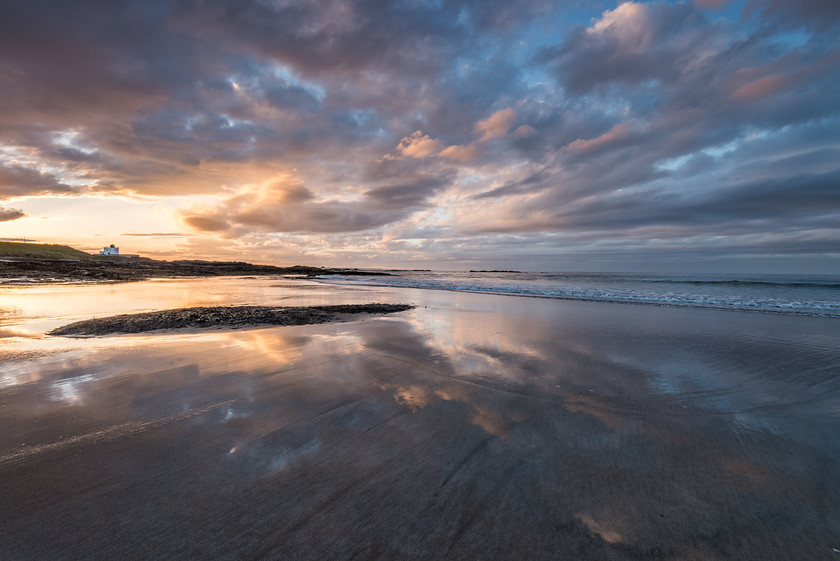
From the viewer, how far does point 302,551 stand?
2160mm

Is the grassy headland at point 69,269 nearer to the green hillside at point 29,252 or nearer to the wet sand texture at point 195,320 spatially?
the green hillside at point 29,252

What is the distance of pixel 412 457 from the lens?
332cm

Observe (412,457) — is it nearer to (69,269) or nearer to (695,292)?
(695,292)

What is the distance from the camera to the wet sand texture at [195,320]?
29.9 ft

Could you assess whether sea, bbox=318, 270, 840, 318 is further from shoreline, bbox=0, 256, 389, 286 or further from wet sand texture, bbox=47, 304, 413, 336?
shoreline, bbox=0, 256, 389, 286

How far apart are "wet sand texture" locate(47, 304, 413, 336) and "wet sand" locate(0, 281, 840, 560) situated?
7.75 ft

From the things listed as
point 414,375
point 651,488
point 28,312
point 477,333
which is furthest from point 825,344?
point 28,312

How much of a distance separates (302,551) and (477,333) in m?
8.26

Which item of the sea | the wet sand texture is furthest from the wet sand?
the sea

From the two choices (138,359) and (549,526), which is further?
(138,359)

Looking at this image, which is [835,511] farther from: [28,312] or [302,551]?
[28,312]

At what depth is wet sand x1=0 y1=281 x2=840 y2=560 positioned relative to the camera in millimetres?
2285

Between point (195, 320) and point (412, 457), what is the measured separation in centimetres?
1027

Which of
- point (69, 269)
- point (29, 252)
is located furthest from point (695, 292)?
point (29, 252)
